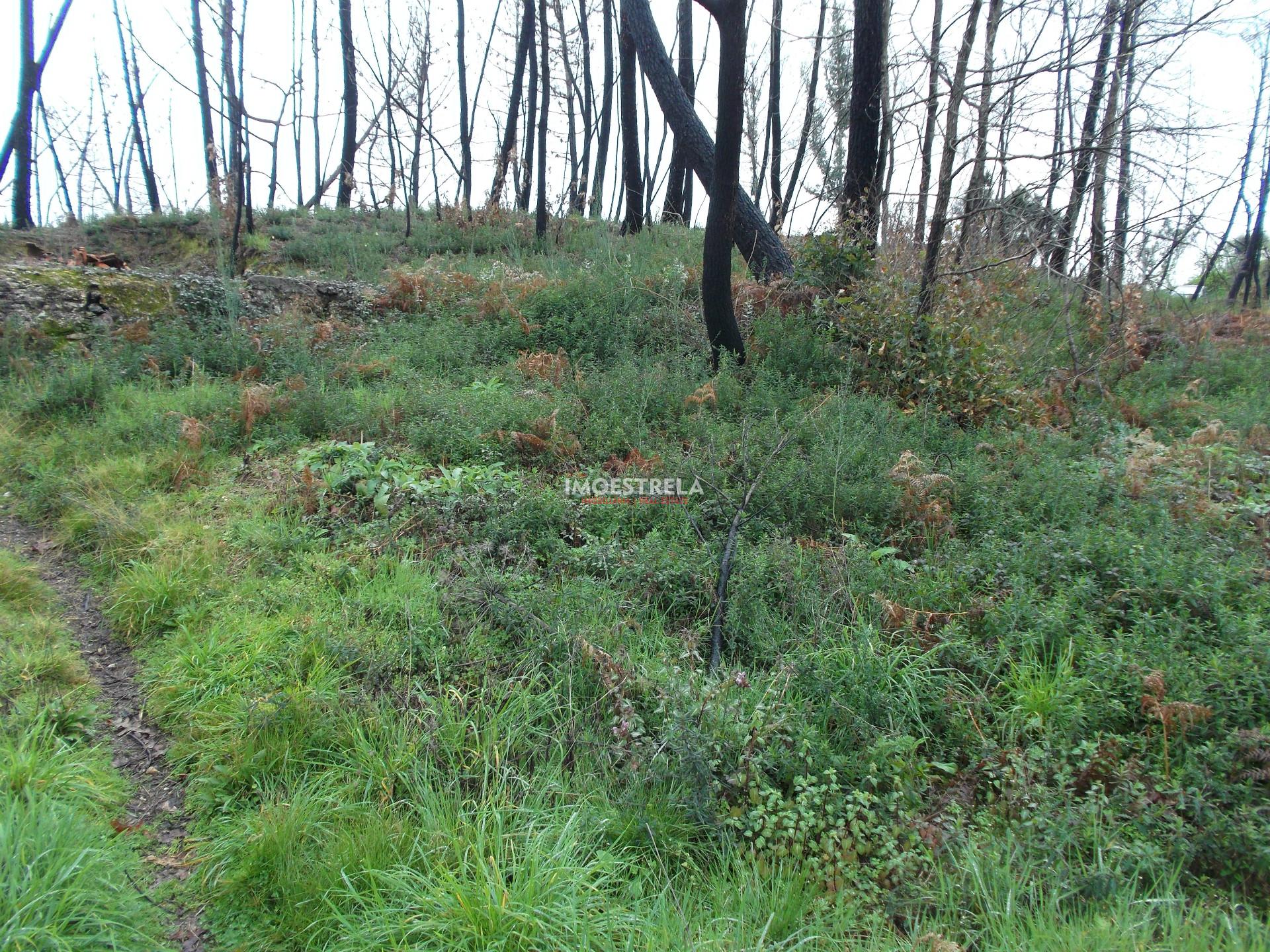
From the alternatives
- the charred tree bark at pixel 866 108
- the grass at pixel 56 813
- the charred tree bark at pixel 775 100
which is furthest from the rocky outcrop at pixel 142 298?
the charred tree bark at pixel 775 100

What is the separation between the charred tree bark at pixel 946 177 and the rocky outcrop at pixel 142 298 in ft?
23.3

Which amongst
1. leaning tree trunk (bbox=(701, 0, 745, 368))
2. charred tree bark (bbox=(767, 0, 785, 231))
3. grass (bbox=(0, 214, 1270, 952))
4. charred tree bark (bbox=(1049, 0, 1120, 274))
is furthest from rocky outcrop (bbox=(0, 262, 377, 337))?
charred tree bark (bbox=(767, 0, 785, 231))

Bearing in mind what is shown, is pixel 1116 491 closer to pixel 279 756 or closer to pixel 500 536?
pixel 500 536

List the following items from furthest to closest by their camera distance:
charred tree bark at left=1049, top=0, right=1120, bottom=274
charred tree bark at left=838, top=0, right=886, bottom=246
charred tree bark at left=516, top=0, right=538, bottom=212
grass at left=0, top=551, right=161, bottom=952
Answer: charred tree bark at left=516, top=0, right=538, bottom=212 < charred tree bark at left=838, top=0, right=886, bottom=246 < charred tree bark at left=1049, top=0, right=1120, bottom=274 < grass at left=0, top=551, right=161, bottom=952

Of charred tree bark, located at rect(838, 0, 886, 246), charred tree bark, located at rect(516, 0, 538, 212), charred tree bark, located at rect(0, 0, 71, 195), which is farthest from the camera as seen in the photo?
charred tree bark, located at rect(516, 0, 538, 212)

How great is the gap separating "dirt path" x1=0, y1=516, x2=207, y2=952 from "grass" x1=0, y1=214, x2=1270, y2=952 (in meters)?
0.10

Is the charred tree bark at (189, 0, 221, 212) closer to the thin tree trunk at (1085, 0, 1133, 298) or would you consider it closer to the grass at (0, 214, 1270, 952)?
the grass at (0, 214, 1270, 952)

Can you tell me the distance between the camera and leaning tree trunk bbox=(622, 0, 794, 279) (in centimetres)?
995

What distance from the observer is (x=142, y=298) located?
8789 millimetres

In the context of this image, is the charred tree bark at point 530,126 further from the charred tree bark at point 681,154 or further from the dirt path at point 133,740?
the dirt path at point 133,740

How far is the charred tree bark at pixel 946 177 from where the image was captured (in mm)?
7797

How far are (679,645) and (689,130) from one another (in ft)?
25.9

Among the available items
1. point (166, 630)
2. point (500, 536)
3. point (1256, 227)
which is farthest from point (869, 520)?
point (1256, 227)

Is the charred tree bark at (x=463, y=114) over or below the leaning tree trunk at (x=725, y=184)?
over
